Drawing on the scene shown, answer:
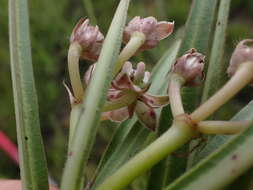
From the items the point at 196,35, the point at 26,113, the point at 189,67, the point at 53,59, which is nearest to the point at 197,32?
the point at 196,35

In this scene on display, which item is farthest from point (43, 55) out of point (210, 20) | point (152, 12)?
point (210, 20)

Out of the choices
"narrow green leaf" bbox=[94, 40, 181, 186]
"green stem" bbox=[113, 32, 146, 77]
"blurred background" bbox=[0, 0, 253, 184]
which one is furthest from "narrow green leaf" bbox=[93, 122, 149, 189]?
"blurred background" bbox=[0, 0, 253, 184]

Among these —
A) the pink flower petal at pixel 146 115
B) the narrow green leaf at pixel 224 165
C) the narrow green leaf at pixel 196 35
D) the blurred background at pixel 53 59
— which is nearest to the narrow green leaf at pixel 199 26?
the narrow green leaf at pixel 196 35

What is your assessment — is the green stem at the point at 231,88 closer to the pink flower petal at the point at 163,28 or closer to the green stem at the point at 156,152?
the green stem at the point at 156,152

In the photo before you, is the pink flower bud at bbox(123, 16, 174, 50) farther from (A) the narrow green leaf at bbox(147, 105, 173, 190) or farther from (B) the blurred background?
(B) the blurred background

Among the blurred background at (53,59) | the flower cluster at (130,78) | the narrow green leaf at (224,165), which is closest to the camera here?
the narrow green leaf at (224,165)

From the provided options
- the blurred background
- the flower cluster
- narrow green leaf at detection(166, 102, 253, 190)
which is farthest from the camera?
the blurred background
